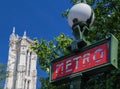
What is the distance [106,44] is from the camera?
6.66m

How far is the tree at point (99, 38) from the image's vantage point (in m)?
19.3

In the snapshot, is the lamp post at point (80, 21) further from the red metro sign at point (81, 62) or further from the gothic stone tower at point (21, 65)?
the gothic stone tower at point (21, 65)

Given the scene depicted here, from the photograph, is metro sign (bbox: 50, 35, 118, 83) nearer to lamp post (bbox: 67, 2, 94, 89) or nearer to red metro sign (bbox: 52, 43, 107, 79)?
red metro sign (bbox: 52, 43, 107, 79)

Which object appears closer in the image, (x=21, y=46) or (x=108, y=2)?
(x=108, y=2)

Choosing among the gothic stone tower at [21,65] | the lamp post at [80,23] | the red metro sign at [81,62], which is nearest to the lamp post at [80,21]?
the lamp post at [80,23]

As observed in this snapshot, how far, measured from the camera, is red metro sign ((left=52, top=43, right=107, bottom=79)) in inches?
264

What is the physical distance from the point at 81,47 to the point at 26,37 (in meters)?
131

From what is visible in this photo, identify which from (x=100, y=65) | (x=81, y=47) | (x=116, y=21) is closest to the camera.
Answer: (x=100, y=65)

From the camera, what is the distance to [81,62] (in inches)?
273

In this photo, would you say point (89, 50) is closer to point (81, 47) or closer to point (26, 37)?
point (81, 47)

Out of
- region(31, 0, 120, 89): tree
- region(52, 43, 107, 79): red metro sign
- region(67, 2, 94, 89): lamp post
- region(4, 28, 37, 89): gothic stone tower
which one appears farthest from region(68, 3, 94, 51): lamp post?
region(4, 28, 37, 89): gothic stone tower

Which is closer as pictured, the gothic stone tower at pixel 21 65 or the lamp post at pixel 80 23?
the lamp post at pixel 80 23

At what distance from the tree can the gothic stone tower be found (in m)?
107

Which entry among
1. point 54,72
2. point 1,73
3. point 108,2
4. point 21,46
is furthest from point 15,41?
point 54,72
